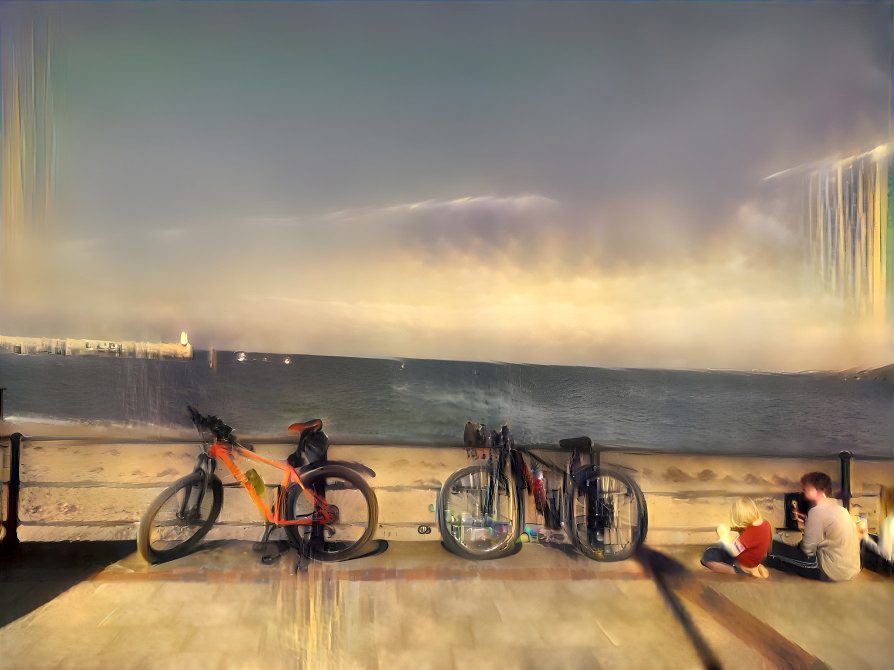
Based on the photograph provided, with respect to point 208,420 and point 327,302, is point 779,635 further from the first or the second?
point 327,302

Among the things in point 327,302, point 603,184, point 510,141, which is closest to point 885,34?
point 603,184

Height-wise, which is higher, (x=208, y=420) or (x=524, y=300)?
(x=524, y=300)

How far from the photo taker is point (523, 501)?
2.98 meters

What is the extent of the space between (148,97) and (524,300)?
2.95m

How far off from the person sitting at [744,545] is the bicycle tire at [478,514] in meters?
0.98

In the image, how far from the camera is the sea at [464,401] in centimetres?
468

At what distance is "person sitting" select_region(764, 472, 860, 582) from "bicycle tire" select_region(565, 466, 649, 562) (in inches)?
29.3

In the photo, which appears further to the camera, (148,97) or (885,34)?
(148,97)

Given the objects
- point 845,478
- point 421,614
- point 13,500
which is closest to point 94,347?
point 13,500

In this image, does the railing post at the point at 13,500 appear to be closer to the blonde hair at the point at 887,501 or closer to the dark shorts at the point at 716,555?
the dark shorts at the point at 716,555

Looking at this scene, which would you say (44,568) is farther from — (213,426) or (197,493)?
(213,426)

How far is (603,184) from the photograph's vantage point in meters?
3.87

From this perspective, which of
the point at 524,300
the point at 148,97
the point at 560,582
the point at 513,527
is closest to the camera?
the point at 560,582

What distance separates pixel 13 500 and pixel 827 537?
158 inches
